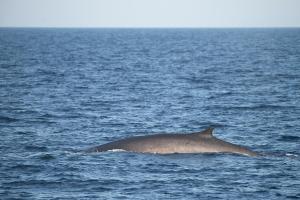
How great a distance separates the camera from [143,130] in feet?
129

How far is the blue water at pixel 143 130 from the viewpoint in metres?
26.1

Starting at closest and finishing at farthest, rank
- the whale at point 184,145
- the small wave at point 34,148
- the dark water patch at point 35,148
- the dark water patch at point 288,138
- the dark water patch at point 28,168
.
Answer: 1. the dark water patch at point 28,168
2. the whale at point 184,145
3. the dark water patch at point 35,148
4. the small wave at point 34,148
5. the dark water patch at point 288,138

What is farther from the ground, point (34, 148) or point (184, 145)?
point (184, 145)

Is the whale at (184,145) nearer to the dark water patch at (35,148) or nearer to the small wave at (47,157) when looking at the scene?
the small wave at (47,157)

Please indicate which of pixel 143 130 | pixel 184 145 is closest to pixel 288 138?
pixel 143 130

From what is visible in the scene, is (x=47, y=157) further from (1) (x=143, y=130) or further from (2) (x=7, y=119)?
(2) (x=7, y=119)

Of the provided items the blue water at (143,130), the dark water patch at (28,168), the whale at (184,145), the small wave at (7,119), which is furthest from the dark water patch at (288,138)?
the small wave at (7,119)

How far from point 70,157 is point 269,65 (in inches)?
2703

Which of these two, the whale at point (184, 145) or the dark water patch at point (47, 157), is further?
the dark water patch at point (47, 157)

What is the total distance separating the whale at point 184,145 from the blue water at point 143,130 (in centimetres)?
39

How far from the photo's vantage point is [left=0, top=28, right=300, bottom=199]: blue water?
26125 millimetres

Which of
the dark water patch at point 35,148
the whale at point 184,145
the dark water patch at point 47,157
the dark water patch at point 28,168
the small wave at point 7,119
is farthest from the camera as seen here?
the small wave at point 7,119

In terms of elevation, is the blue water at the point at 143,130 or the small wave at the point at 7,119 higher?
the small wave at the point at 7,119

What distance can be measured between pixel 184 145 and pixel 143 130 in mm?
9291
